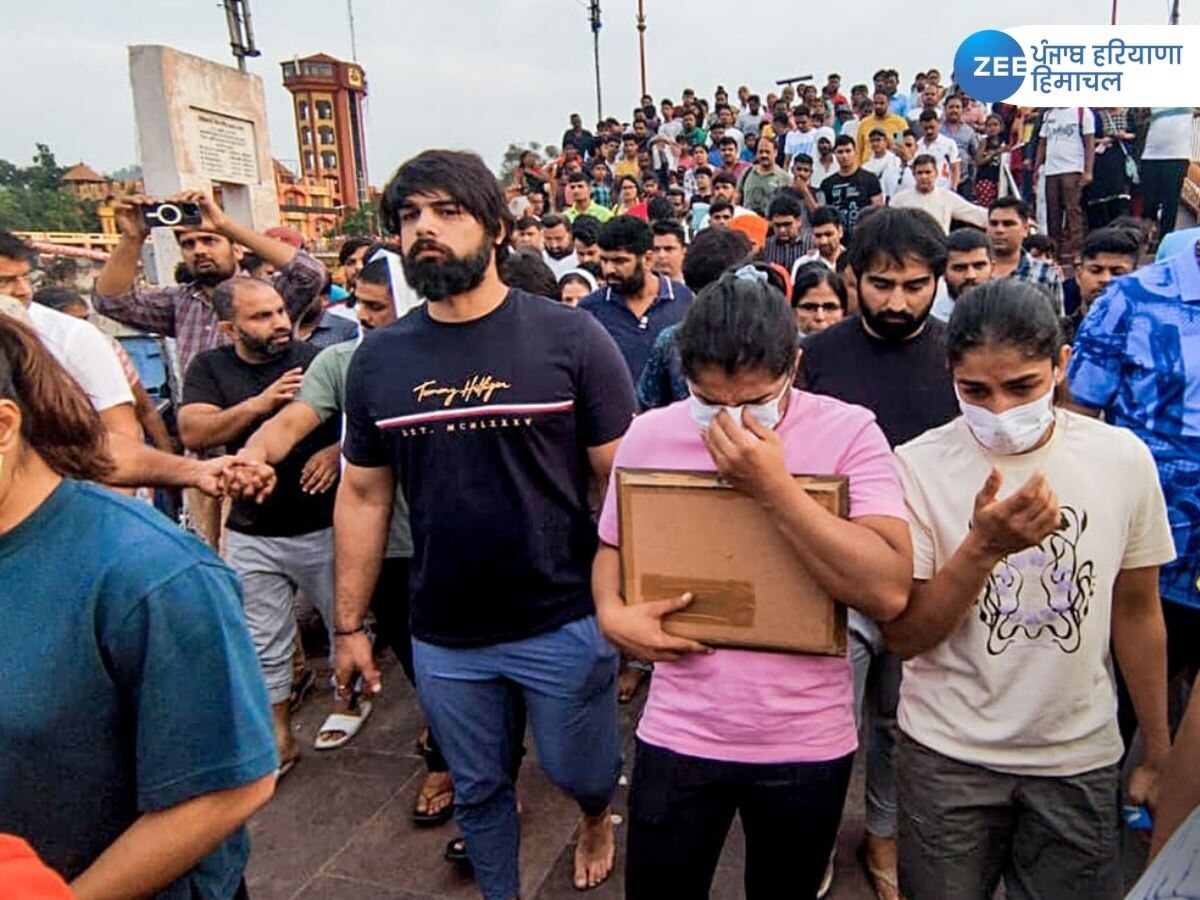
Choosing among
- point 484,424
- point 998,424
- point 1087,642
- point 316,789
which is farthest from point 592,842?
point 998,424

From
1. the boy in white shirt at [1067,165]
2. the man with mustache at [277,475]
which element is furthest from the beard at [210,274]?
the boy in white shirt at [1067,165]

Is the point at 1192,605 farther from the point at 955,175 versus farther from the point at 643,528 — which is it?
the point at 955,175

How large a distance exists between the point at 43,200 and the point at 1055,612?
2670 inches

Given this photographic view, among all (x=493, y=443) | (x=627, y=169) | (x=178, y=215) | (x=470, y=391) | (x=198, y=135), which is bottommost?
(x=493, y=443)

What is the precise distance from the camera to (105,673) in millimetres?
1087

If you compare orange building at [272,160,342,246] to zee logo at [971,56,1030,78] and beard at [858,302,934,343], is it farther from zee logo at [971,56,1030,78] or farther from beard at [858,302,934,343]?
beard at [858,302,934,343]

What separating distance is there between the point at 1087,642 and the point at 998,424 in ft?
1.41

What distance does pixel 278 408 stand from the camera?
311cm

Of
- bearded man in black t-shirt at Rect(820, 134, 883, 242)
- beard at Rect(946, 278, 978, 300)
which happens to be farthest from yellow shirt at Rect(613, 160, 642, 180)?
beard at Rect(946, 278, 978, 300)

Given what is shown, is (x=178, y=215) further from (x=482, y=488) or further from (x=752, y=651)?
(x=752, y=651)

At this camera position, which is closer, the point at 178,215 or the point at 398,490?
the point at 398,490

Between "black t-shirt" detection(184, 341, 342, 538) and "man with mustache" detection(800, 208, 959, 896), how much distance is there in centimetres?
183

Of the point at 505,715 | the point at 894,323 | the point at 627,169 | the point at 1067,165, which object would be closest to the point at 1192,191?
the point at 1067,165

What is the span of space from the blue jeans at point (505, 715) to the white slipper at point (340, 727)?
1.40 metres
